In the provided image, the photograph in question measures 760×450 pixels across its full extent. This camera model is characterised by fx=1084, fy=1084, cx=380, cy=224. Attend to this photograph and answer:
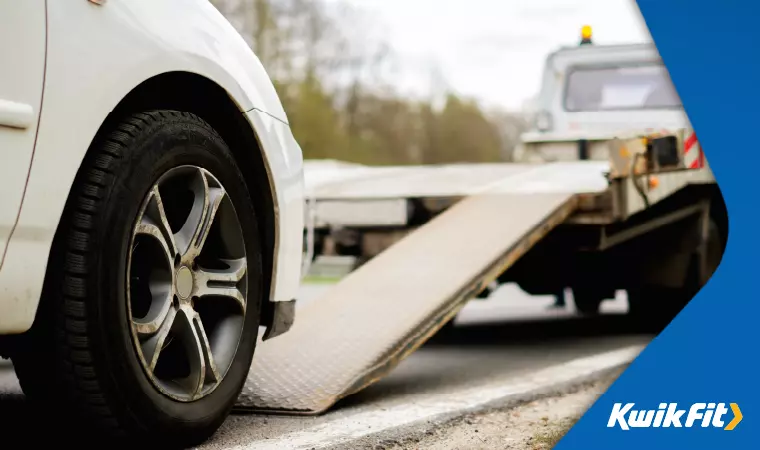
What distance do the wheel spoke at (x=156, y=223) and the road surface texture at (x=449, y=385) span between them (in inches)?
21.9

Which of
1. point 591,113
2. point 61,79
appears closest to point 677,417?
point 61,79

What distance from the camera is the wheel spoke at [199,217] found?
3.16 metres

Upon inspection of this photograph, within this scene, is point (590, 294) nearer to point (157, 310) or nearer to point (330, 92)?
point (157, 310)

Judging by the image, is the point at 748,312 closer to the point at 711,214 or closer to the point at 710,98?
the point at 710,98

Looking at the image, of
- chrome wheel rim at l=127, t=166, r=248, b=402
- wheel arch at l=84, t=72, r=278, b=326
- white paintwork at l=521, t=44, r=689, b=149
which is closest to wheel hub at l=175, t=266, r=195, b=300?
chrome wheel rim at l=127, t=166, r=248, b=402

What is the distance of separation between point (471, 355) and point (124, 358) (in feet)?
12.1

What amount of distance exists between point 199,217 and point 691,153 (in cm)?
430

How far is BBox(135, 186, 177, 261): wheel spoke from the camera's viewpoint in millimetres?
2936

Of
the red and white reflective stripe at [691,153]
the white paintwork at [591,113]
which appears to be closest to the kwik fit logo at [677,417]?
the red and white reflective stripe at [691,153]

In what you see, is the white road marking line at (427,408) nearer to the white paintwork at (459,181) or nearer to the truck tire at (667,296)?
the white paintwork at (459,181)

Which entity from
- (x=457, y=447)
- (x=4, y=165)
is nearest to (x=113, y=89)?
(x=4, y=165)

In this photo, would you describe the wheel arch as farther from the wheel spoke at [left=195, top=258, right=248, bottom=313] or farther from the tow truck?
the tow truck

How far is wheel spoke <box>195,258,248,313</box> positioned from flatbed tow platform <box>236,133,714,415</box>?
27.6 inches

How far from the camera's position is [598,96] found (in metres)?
9.64
